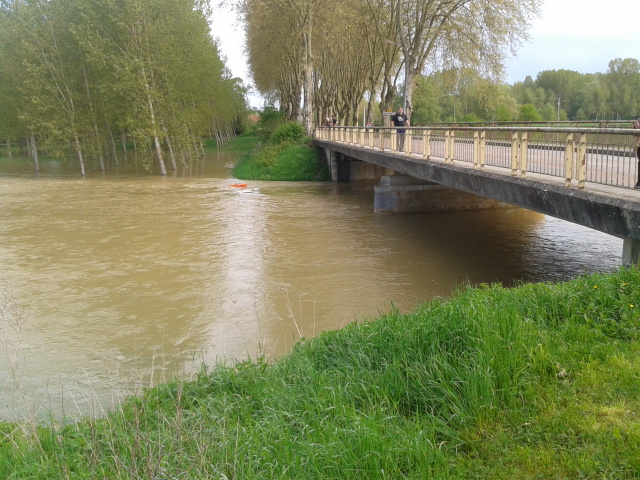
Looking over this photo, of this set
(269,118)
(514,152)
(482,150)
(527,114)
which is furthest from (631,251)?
(527,114)

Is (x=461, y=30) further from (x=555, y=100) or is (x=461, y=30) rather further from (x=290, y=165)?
(x=555, y=100)

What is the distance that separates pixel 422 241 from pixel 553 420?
12824 mm

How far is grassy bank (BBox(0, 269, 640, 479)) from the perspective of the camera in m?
4.05

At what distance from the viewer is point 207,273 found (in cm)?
1363

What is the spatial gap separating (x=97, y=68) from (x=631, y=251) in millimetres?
38139

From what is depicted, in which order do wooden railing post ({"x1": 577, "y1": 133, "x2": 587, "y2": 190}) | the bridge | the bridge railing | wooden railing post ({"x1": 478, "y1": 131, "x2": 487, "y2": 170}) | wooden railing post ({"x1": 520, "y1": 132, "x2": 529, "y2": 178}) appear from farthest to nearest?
1. wooden railing post ({"x1": 478, "y1": 131, "x2": 487, "y2": 170})
2. wooden railing post ({"x1": 520, "y1": 132, "x2": 529, "y2": 178})
3. wooden railing post ({"x1": 577, "y1": 133, "x2": 587, "y2": 190})
4. the bridge railing
5. the bridge

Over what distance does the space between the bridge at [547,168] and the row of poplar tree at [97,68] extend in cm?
2294

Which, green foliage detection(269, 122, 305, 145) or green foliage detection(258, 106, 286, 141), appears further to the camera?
green foliage detection(258, 106, 286, 141)

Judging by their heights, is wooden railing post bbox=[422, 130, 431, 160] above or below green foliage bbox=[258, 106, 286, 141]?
below

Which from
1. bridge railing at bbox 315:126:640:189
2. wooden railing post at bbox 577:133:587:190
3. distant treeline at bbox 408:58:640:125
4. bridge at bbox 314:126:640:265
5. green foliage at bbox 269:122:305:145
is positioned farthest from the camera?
distant treeline at bbox 408:58:640:125

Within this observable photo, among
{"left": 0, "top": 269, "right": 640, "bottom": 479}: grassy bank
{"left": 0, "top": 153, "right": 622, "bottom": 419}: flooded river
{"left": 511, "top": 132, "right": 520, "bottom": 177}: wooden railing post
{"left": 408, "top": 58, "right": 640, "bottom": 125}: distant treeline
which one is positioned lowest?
{"left": 0, "top": 153, "right": 622, "bottom": 419}: flooded river

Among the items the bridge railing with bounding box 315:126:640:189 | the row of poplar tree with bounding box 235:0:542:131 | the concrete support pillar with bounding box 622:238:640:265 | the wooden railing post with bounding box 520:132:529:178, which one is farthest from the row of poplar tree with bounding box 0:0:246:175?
the concrete support pillar with bounding box 622:238:640:265

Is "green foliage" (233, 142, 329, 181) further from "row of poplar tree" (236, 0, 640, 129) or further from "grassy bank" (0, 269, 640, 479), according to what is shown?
"grassy bank" (0, 269, 640, 479)

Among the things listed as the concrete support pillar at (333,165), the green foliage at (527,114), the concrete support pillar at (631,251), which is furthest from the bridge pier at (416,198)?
the green foliage at (527,114)
